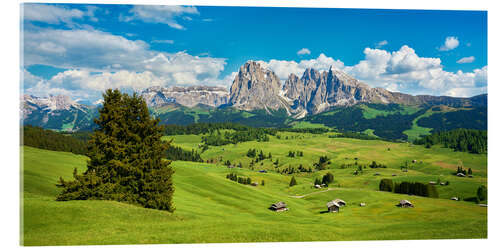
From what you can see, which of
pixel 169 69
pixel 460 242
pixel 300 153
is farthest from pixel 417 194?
pixel 300 153

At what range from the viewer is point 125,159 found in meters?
22.5

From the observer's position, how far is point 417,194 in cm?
7106

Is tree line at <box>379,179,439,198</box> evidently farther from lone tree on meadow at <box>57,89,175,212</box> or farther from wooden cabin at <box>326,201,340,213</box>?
lone tree on meadow at <box>57,89,175,212</box>

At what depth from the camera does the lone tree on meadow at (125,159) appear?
857 inches

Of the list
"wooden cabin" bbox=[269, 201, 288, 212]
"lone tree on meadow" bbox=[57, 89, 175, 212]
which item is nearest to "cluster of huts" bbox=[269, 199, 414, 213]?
"wooden cabin" bbox=[269, 201, 288, 212]

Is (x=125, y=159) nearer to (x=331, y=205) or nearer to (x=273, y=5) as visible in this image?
(x=273, y=5)

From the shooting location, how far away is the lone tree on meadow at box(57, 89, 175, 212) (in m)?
21.8

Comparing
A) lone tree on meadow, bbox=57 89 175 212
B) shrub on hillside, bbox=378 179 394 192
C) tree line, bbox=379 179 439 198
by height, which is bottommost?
shrub on hillside, bbox=378 179 394 192

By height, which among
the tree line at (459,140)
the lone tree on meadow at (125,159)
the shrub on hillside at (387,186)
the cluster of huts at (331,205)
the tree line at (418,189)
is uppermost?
the lone tree on meadow at (125,159)

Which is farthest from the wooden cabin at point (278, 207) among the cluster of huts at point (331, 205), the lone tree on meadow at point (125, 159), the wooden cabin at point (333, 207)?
the lone tree on meadow at point (125, 159)

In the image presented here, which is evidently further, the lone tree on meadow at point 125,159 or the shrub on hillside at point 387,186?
the shrub on hillside at point 387,186

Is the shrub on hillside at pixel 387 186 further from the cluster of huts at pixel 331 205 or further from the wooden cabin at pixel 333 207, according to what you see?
the wooden cabin at pixel 333 207

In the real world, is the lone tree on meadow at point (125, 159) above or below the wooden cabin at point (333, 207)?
above

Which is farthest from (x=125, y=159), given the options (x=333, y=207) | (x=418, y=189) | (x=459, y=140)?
(x=459, y=140)
